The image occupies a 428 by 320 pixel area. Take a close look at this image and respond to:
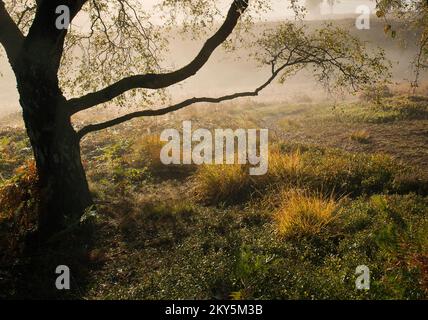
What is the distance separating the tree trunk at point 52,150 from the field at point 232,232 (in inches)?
12.5

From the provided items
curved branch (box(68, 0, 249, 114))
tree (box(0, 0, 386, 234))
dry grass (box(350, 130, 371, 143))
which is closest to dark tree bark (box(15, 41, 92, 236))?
tree (box(0, 0, 386, 234))

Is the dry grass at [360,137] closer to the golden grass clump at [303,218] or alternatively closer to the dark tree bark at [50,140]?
the golden grass clump at [303,218]

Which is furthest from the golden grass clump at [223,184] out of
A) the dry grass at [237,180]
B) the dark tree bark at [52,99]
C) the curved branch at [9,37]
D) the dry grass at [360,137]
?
the dry grass at [360,137]

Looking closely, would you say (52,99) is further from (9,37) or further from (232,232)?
(232,232)

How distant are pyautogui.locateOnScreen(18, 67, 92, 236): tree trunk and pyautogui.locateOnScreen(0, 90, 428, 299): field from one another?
0.32 meters

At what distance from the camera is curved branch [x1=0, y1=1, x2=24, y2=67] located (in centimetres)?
775

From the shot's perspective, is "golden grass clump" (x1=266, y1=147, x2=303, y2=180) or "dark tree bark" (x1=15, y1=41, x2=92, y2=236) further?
"golden grass clump" (x1=266, y1=147, x2=303, y2=180)

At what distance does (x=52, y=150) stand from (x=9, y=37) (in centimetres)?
224

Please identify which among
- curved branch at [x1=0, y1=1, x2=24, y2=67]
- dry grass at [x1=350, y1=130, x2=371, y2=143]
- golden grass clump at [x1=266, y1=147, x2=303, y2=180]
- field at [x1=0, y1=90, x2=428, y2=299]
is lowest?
field at [x1=0, y1=90, x2=428, y2=299]

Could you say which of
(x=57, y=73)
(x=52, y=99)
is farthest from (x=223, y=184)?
(x=57, y=73)

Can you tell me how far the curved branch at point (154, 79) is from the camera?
27.4 ft

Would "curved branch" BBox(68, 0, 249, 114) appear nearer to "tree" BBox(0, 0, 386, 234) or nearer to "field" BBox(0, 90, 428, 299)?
"tree" BBox(0, 0, 386, 234)

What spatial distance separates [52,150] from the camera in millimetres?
7816
